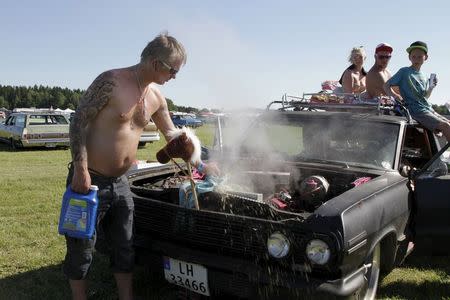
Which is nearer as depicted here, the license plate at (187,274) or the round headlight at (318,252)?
the round headlight at (318,252)

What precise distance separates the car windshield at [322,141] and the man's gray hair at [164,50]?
178 centimetres

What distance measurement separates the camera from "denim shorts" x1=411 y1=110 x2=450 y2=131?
171 inches

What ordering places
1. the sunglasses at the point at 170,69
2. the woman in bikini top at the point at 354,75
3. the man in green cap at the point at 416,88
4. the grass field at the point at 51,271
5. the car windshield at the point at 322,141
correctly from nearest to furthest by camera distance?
1. the sunglasses at the point at 170,69
2. the grass field at the point at 51,271
3. the car windshield at the point at 322,141
4. the man in green cap at the point at 416,88
5. the woman in bikini top at the point at 354,75

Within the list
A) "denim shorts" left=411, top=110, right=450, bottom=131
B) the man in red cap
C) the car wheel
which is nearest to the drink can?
"denim shorts" left=411, top=110, right=450, bottom=131

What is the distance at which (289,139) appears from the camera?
4.54 meters

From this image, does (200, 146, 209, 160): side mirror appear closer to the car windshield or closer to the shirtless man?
the car windshield

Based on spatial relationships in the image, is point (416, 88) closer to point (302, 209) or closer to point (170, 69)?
point (302, 209)

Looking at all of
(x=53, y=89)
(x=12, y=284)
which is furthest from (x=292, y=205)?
(x=53, y=89)

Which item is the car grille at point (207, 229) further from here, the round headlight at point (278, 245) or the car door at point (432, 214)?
the car door at point (432, 214)

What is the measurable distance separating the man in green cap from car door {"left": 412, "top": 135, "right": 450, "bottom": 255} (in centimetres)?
98

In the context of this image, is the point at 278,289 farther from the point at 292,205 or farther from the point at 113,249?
the point at 113,249

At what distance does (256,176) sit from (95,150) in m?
1.64

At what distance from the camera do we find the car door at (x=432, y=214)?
11.6ft

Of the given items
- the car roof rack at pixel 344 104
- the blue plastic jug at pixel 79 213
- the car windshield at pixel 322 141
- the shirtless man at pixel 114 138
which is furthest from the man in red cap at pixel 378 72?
the blue plastic jug at pixel 79 213
